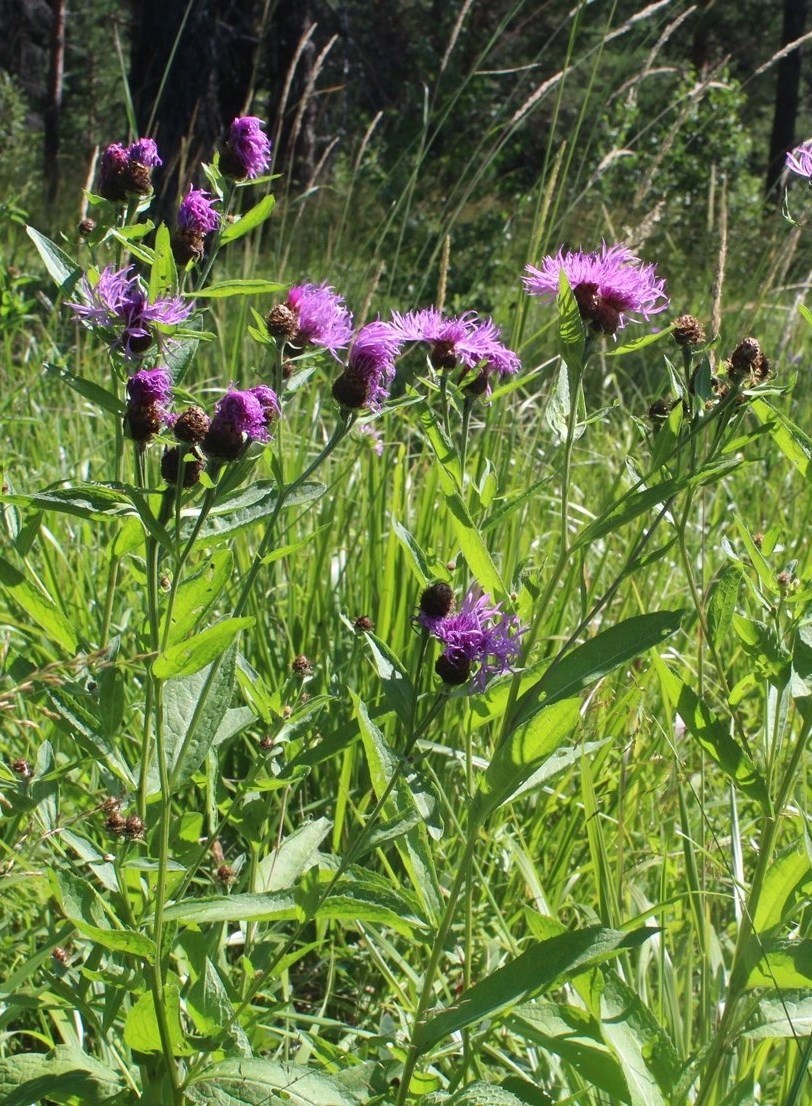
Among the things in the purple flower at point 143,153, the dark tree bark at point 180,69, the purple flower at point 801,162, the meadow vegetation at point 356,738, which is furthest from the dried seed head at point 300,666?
the dark tree bark at point 180,69

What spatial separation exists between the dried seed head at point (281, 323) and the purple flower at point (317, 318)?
54 mm

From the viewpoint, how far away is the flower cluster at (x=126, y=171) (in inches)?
42.1

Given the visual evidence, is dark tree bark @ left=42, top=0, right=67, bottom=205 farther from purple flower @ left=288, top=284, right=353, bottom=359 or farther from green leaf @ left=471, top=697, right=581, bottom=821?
green leaf @ left=471, top=697, right=581, bottom=821

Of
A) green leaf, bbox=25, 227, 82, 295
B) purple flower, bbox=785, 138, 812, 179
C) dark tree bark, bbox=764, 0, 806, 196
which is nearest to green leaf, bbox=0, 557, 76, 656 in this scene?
green leaf, bbox=25, 227, 82, 295

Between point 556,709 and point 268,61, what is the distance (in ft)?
25.0

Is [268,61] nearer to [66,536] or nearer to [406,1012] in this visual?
[66,536]

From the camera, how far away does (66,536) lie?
7.40 ft

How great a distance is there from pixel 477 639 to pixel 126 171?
1.89 ft

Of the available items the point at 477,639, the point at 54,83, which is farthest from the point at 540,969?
the point at 54,83

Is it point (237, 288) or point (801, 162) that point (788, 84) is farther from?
point (237, 288)

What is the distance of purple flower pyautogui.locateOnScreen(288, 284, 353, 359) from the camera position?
3.62 ft

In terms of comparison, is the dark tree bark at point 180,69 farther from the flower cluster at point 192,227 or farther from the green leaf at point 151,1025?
the green leaf at point 151,1025

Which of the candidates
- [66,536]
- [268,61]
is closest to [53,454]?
[66,536]

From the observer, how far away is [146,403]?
91cm
